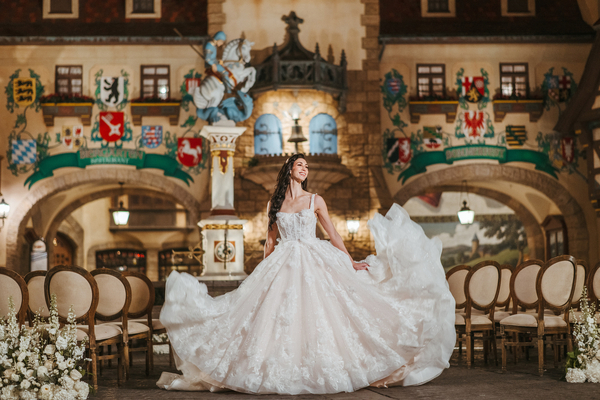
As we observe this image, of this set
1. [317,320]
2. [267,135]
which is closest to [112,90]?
[267,135]

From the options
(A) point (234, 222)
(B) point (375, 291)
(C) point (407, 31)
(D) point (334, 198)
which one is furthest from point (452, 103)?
(B) point (375, 291)

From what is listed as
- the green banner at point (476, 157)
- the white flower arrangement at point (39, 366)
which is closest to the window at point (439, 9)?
the green banner at point (476, 157)

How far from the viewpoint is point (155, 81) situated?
15.4 m

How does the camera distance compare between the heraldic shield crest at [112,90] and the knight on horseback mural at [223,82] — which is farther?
the heraldic shield crest at [112,90]

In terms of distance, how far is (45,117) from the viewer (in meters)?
15.1

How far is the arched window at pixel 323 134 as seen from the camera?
15094mm

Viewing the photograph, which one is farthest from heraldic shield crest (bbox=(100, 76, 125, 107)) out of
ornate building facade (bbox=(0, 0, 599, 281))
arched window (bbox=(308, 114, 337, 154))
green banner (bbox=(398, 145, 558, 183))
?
green banner (bbox=(398, 145, 558, 183))

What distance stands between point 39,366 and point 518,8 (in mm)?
14703

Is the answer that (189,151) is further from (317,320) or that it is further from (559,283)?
(317,320)

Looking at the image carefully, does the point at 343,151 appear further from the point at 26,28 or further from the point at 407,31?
the point at 26,28

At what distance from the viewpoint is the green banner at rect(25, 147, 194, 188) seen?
50.0 ft

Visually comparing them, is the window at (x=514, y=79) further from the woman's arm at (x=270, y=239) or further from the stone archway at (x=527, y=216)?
the woman's arm at (x=270, y=239)

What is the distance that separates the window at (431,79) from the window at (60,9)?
26.5 ft

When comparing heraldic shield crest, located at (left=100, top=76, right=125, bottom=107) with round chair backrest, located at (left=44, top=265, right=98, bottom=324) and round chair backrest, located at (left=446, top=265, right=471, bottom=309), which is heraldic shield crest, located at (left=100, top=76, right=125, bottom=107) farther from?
round chair backrest, located at (left=446, top=265, right=471, bottom=309)
